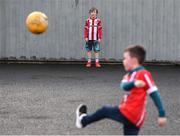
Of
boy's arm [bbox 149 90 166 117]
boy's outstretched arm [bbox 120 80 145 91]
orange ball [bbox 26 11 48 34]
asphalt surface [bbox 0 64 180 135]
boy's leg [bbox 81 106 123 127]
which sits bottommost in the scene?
asphalt surface [bbox 0 64 180 135]

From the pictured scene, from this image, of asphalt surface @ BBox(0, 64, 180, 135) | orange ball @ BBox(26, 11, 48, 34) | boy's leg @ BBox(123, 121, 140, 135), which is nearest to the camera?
boy's leg @ BBox(123, 121, 140, 135)

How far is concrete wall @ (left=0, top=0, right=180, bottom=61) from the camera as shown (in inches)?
844

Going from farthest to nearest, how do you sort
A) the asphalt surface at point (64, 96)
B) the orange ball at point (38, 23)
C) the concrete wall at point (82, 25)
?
1. the concrete wall at point (82, 25)
2. the orange ball at point (38, 23)
3. the asphalt surface at point (64, 96)

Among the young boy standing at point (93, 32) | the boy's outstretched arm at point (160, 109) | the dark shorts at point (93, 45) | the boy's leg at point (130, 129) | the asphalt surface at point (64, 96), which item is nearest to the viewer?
the boy's outstretched arm at point (160, 109)

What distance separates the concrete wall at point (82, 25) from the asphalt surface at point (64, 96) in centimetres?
111

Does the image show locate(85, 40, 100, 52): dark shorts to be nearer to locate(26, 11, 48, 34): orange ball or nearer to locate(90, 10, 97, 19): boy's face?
locate(90, 10, 97, 19): boy's face

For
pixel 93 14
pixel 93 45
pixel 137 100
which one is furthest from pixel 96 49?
pixel 137 100

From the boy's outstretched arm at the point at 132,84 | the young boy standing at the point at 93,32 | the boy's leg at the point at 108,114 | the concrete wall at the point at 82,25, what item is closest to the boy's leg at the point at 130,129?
the boy's leg at the point at 108,114

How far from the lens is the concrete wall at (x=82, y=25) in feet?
70.3

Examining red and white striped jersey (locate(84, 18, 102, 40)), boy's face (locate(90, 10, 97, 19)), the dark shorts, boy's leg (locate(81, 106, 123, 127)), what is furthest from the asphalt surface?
boy's leg (locate(81, 106, 123, 127))

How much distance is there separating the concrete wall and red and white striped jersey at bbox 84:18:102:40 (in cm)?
114

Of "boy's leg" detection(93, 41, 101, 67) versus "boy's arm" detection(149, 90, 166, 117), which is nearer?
"boy's arm" detection(149, 90, 166, 117)

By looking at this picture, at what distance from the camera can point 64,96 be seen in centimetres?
1355

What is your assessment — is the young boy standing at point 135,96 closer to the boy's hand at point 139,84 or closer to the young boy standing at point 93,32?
the boy's hand at point 139,84
